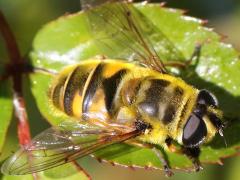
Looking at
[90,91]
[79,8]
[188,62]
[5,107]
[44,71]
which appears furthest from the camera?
[79,8]

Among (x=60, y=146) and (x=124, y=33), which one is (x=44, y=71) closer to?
(x=124, y=33)

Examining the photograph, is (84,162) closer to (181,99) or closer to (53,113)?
(53,113)

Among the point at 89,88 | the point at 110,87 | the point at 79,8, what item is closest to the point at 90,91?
the point at 89,88

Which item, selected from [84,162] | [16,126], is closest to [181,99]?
[16,126]

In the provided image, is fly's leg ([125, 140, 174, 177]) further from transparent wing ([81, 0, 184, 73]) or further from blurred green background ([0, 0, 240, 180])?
blurred green background ([0, 0, 240, 180])

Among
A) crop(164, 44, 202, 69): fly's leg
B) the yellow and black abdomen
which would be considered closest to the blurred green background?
crop(164, 44, 202, 69): fly's leg

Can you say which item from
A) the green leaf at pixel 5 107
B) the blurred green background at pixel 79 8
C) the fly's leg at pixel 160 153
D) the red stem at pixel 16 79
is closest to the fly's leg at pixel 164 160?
the fly's leg at pixel 160 153

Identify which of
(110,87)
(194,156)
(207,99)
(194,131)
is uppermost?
(110,87)
